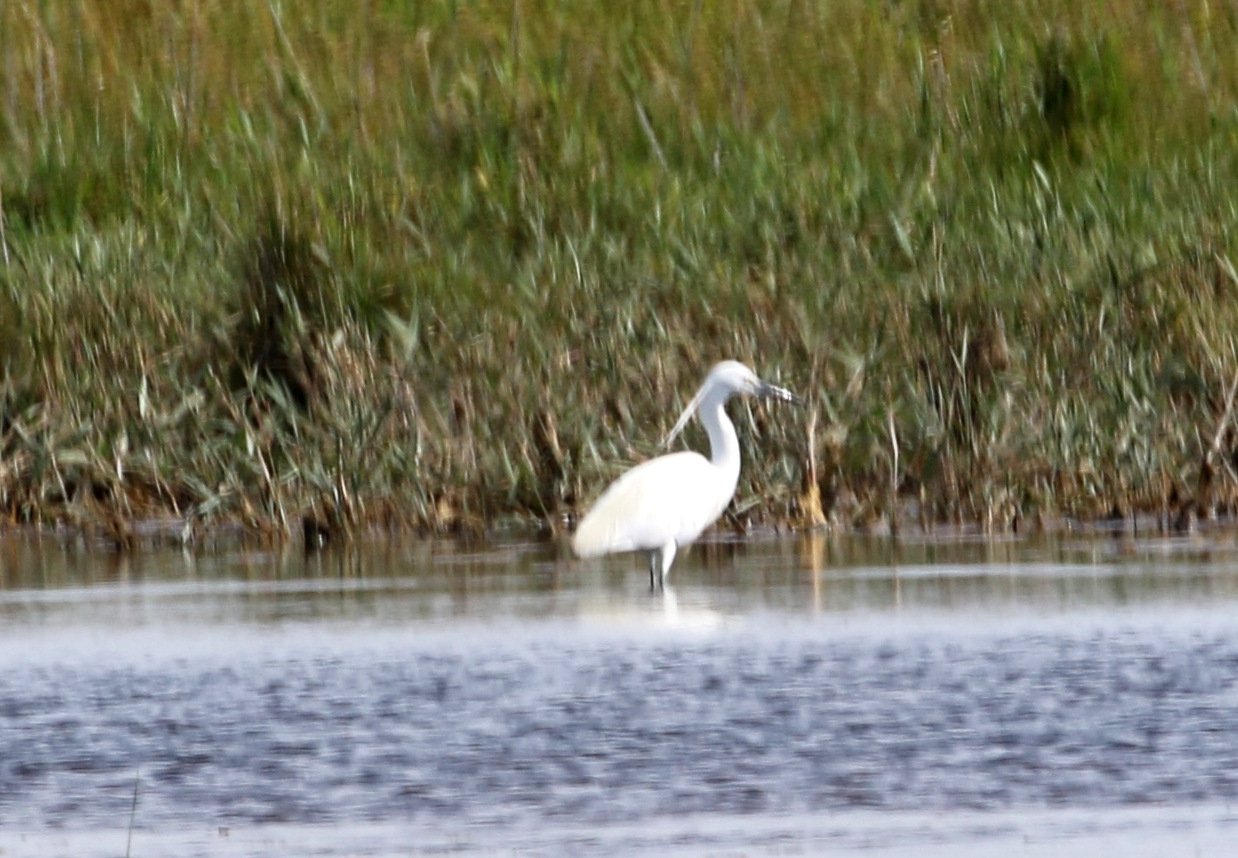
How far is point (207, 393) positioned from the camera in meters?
8.70

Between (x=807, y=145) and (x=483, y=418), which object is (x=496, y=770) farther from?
(x=807, y=145)

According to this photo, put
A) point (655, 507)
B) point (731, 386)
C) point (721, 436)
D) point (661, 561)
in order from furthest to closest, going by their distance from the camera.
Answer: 1. point (721, 436)
2. point (731, 386)
3. point (661, 561)
4. point (655, 507)

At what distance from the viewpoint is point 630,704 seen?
5.43 meters

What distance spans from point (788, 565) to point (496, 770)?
2.91m

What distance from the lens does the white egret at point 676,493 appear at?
744 centimetres

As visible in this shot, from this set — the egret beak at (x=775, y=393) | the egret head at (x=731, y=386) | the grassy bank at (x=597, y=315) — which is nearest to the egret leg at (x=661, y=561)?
the egret head at (x=731, y=386)

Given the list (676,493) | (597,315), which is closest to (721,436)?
(676,493)

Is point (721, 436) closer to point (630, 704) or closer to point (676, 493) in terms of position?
point (676, 493)

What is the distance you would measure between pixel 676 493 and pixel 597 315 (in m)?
1.15

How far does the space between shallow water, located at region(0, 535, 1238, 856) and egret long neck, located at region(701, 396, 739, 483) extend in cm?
31

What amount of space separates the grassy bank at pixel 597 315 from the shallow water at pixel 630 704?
1.69 ft

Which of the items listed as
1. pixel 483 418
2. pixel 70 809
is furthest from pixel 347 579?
pixel 70 809

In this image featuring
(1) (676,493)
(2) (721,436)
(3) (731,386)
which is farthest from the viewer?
(2) (721,436)

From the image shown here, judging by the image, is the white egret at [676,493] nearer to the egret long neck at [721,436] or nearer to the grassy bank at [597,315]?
the egret long neck at [721,436]
